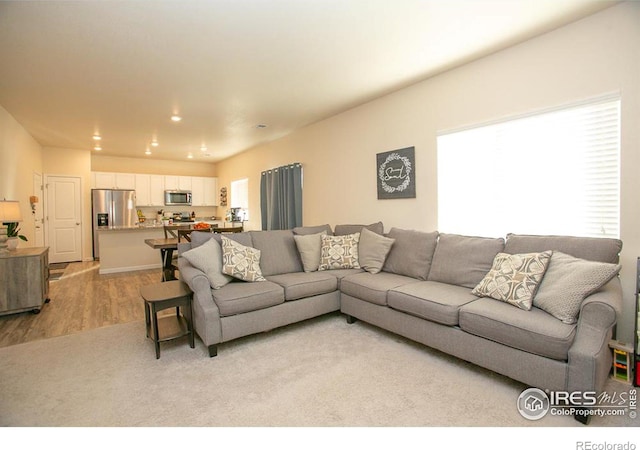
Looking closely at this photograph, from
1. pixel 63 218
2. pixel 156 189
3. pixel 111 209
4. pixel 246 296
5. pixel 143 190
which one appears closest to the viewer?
pixel 246 296

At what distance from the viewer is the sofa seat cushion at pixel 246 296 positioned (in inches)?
105

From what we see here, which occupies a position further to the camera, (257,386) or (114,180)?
(114,180)

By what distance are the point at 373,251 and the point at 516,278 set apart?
1518mm

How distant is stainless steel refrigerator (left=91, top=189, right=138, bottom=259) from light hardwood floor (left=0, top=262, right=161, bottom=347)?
6.65 feet

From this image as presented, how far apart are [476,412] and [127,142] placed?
23.6 feet

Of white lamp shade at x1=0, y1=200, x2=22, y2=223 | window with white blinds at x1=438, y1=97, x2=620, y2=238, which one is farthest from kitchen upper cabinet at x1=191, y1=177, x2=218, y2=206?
window with white blinds at x1=438, y1=97, x2=620, y2=238

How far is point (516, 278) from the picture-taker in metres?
2.28

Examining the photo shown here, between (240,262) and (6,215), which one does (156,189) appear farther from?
(240,262)

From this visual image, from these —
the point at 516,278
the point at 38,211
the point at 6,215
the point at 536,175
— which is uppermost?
the point at 536,175

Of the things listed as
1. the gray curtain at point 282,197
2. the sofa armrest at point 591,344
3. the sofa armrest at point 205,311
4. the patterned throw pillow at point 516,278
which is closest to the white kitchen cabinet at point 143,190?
the gray curtain at point 282,197

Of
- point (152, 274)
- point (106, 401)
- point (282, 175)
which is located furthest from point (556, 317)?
point (152, 274)

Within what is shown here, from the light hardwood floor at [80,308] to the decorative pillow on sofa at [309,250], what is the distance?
1904 mm

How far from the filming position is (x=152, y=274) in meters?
5.80

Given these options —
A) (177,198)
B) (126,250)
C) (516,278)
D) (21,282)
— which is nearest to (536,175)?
(516,278)
